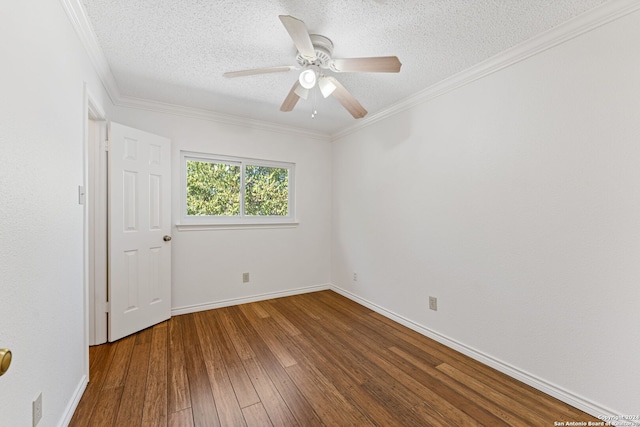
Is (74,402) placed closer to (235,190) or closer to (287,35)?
(235,190)

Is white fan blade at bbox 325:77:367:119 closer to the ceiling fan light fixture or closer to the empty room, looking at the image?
the empty room

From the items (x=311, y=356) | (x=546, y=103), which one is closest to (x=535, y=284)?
(x=546, y=103)

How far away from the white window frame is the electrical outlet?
1.99m

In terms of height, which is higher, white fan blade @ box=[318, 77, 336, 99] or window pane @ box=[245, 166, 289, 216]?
white fan blade @ box=[318, 77, 336, 99]

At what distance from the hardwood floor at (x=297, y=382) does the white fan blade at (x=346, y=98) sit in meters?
2.04

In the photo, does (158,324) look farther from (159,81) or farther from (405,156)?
(405,156)

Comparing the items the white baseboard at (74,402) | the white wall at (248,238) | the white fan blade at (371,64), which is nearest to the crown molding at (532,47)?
the white fan blade at (371,64)

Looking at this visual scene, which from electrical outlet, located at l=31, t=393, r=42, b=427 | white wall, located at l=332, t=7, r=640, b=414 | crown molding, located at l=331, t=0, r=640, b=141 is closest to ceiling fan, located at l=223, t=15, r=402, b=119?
crown molding, located at l=331, t=0, r=640, b=141

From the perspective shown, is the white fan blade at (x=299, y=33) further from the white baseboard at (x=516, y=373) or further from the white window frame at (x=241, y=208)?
the white baseboard at (x=516, y=373)

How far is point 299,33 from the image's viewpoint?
139 cm

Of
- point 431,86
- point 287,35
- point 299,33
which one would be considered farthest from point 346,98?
point 431,86

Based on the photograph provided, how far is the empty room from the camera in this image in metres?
1.34

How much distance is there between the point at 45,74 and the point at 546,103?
2860 mm

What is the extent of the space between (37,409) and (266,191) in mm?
2829
